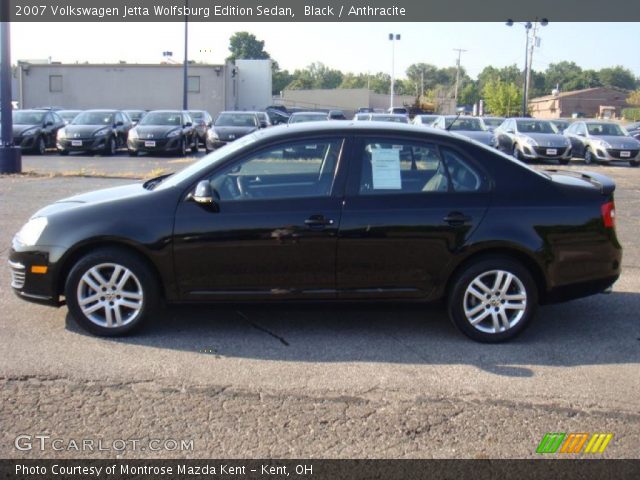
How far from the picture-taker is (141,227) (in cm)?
512

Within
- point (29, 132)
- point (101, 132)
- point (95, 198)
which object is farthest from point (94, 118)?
point (95, 198)

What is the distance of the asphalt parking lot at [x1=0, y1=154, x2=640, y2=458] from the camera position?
3748mm

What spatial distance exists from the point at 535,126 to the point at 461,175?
19689 mm

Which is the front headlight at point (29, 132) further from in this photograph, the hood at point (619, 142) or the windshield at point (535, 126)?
the hood at point (619, 142)

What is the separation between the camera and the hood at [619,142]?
22594 mm

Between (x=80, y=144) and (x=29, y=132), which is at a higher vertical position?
(x=29, y=132)

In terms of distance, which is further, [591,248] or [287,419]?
[591,248]

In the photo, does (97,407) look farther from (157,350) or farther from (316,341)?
(316,341)

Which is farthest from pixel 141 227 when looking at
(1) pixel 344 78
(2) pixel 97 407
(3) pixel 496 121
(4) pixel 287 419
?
(1) pixel 344 78

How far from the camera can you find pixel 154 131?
72.7ft

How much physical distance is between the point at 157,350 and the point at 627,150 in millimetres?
20952

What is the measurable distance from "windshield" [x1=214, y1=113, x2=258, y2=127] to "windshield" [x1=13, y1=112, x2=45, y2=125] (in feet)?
19.8

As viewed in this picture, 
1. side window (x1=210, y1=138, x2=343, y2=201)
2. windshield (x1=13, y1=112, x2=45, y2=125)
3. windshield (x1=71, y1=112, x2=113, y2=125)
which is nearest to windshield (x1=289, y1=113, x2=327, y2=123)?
windshield (x1=71, y1=112, x2=113, y2=125)

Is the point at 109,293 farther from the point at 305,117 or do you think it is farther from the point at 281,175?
the point at 305,117
